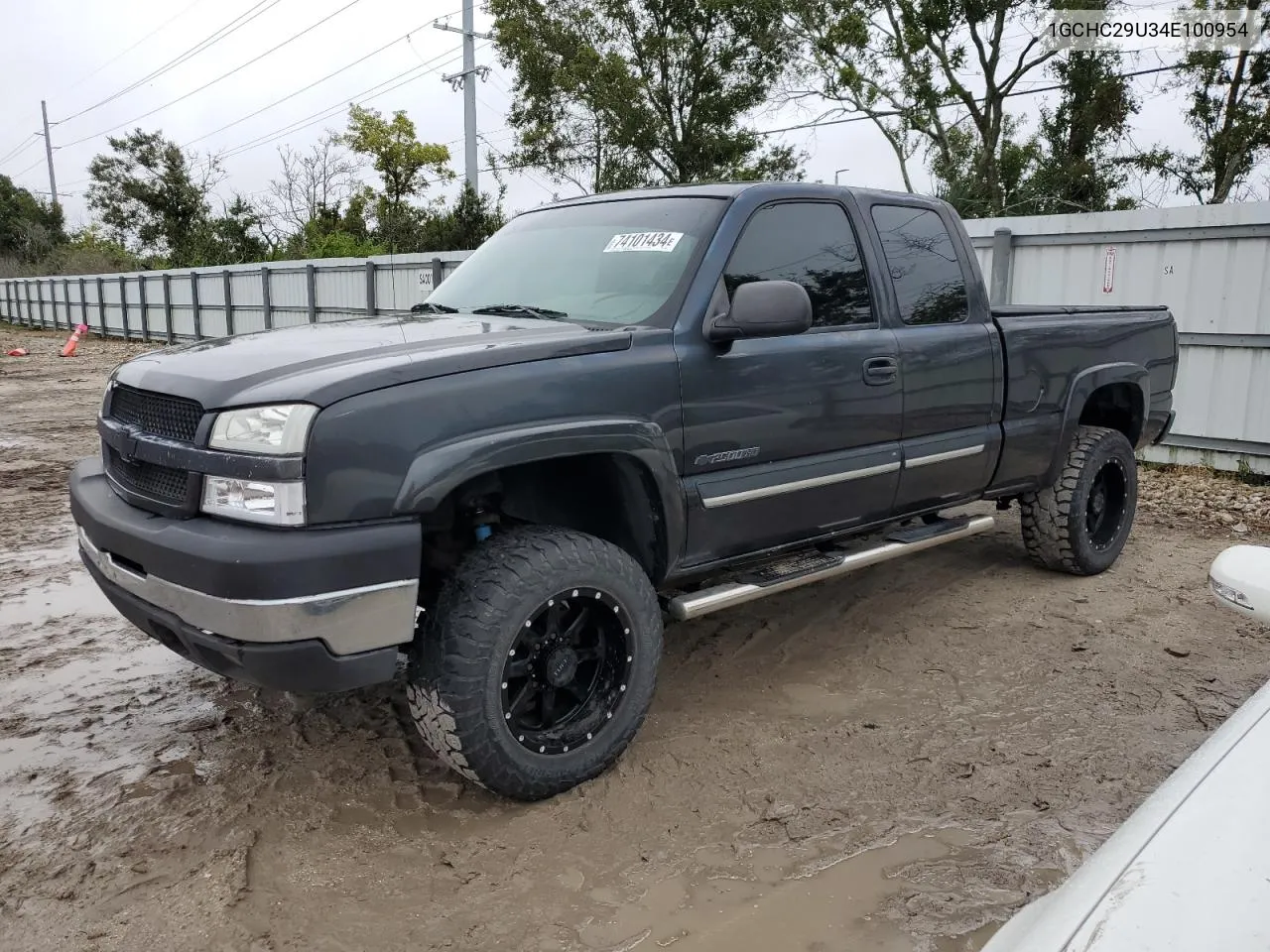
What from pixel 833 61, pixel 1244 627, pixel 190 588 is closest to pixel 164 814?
pixel 190 588

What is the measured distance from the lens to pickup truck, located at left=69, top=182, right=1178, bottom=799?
253 centimetres

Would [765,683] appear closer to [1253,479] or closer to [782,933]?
[782,933]

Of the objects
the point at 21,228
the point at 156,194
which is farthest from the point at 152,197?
the point at 21,228

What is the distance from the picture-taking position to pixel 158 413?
114 inches

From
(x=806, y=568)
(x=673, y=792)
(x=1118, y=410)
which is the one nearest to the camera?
(x=673, y=792)

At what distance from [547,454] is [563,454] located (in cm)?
6

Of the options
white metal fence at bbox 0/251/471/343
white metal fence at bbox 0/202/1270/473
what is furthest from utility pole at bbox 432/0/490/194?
white metal fence at bbox 0/202/1270/473

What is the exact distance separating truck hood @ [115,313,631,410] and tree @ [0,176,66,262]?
6744 cm

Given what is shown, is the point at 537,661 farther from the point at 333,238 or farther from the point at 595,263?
the point at 333,238

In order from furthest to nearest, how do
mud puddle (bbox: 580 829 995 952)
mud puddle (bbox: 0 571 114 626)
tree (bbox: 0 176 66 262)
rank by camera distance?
tree (bbox: 0 176 66 262), mud puddle (bbox: 0 571 114 626), mud puddle (bbox: 580 829 995 952)

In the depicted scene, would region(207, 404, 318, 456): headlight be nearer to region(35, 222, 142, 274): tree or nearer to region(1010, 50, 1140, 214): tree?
region(1010, 50, 1140, 214): tree

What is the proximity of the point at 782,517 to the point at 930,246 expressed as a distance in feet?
5.43

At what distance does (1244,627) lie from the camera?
4.57m

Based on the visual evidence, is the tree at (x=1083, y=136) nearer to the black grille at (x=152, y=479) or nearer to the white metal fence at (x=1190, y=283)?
the white metal fence at (x=1190, y=283)
